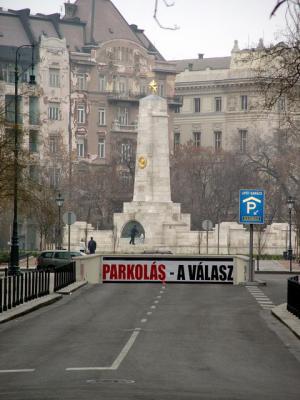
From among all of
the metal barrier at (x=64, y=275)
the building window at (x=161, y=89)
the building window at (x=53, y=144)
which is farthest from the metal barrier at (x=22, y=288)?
the building window at (x=161, y=89)

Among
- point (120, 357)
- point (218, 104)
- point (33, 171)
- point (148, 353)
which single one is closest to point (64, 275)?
point (148, 353)

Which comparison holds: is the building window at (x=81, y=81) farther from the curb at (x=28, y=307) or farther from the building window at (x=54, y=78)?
the curb at (x=28, y=307)

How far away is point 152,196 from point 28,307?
69.4 m

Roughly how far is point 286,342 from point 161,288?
26.2 meters

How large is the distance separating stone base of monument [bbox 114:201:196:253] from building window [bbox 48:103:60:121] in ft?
136

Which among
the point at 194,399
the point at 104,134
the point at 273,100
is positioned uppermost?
the point at 104,134

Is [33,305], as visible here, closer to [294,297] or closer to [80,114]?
[294,297]

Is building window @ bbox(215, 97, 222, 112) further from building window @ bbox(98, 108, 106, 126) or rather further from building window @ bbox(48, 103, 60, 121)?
building window @ bbox(48, 103, 60, 121)

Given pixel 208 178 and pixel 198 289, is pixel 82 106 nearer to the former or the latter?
pixel 208 178

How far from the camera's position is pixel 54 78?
15638 cm

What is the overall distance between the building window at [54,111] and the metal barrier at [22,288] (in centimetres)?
10503

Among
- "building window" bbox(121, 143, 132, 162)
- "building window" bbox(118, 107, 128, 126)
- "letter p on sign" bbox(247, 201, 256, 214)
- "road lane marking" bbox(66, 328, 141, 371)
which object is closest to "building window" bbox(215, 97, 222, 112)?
"building window" bbox(118, 107, 128, 126)

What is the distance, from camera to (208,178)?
141500 millimetres

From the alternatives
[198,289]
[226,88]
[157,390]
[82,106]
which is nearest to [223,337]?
[157,390]
